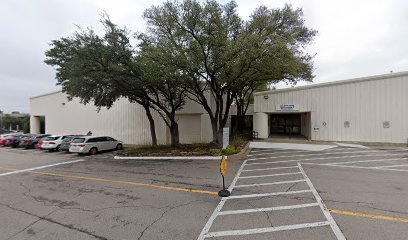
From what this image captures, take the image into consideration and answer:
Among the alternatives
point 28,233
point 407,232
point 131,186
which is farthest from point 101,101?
point 407,232

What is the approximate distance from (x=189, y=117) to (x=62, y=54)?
38.7 feet

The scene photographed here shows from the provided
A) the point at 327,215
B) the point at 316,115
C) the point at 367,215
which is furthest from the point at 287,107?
the point at 327,215

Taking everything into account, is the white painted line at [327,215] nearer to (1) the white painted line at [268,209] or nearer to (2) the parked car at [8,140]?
(1) the white painted line at [268,209]

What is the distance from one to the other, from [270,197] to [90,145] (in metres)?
15.0

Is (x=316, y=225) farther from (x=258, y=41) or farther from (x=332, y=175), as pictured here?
(x=258, y=41)

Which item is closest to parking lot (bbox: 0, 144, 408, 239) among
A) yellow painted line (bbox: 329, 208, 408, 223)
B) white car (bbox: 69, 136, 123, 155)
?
yellow painted line (bbox: 329, 208, 408, 223)

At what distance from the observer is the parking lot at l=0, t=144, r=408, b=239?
3857mm

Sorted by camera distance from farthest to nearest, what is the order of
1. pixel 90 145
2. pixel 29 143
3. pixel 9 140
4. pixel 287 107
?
pixel 9 140 < pixel 29 143 < pixel 287 107 < pixel 90 145

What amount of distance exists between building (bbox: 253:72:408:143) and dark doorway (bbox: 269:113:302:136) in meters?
6.46

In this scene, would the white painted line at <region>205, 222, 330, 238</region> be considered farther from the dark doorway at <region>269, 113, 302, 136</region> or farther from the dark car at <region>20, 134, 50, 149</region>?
the dark car at <region>20, 134, 50, 149</region>

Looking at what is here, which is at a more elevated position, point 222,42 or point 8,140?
point 222,42

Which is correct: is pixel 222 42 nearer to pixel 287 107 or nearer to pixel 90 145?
pixel 287 107

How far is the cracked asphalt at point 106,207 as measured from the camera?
3.96 meters

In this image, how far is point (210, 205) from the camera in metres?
5.11
